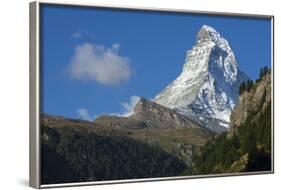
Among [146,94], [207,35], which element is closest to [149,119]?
[146,94]

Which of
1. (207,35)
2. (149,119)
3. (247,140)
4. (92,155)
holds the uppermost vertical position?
(207,35)

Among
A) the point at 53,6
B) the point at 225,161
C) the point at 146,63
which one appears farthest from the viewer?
the point at 225,161

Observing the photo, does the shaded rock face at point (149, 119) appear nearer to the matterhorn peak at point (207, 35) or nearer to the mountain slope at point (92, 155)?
the mountain slope at point (92, 155)

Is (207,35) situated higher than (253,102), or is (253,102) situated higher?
(207,35)

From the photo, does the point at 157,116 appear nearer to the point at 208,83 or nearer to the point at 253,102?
the point at 208,83

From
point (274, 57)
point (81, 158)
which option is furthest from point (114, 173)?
point (274, 57)

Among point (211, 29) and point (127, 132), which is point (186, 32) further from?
point (127, 132)
